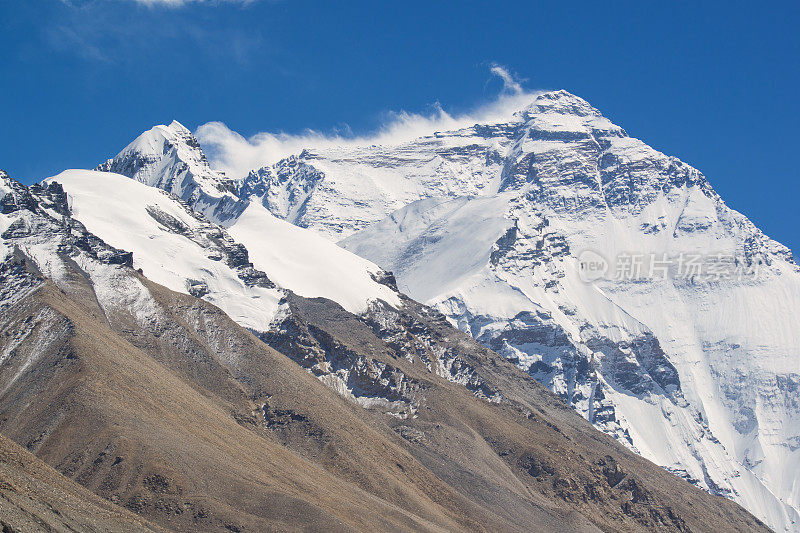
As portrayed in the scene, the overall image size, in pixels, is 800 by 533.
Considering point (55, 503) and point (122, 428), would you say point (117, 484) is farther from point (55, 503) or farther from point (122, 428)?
point (55, 503)

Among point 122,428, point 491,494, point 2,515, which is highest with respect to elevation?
point 491,494

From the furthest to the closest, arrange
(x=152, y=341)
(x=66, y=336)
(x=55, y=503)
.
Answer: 1. (x=152, y=341)
2. (x=66, y=336)
3. (x=55, y=503)

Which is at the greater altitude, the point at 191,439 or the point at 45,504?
the point at 191,439

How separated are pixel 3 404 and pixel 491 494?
280ft

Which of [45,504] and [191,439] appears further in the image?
[191,439]

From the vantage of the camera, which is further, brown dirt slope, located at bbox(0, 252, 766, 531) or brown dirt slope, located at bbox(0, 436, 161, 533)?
brown dirt slope, located at bbox(0, 252, 766, 531)

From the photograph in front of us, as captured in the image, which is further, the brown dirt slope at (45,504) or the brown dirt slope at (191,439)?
the brown dirt slope at (191,439)

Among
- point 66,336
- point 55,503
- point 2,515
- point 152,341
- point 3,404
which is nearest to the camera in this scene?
point 2,515

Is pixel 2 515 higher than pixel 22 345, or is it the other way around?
pixel 22 345

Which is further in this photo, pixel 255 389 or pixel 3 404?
pixel 255 389

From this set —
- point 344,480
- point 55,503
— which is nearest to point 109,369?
point 344,480

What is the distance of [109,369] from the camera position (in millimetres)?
156875

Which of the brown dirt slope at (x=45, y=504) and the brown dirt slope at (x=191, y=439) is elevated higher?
the brown dirt slope at (x=191, y=439)

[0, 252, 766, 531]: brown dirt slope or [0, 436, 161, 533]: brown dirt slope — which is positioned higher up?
[0, 252, 766, 531]: brown dirt slope
